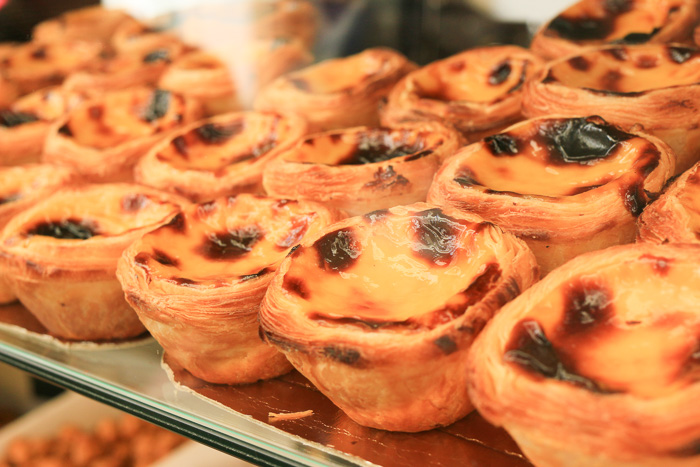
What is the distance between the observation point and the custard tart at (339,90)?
2.93 metres

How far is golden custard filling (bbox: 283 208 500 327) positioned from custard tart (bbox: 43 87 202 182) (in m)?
1.51

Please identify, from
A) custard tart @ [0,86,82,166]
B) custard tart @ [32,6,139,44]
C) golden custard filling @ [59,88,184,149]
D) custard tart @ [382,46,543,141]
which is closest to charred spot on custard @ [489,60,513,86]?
custard tart @ [382,46,543,141]

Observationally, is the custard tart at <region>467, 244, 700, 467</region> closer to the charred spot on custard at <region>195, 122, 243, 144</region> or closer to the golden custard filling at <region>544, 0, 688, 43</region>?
the golden custard filling at <region>544, 0, 688, 43</region>

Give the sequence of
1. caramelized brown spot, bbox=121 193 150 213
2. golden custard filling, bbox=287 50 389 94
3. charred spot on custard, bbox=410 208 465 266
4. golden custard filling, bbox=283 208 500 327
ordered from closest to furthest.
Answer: golden custard filling, bbox=283 208 500 327 < charred spot on custard, bbox=410 208 465 266 < caramelized brown spot, bbox=121 193 150 213 < golden custard filling, bbox=287 50 389 94

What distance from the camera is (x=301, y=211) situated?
217 centimetres

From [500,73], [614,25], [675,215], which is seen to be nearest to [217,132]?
[500,73]

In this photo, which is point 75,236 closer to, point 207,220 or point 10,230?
point 10,230

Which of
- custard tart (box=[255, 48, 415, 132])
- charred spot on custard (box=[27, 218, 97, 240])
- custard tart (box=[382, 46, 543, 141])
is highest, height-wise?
custard tart (box=[382, 46, 543, 141])

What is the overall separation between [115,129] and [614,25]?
7.24 feet

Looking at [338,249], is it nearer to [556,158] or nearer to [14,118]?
[556,158]

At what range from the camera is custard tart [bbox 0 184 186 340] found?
228 cm

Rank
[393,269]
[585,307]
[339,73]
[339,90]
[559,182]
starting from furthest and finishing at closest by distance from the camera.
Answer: [339,73] → [339,90] → [559,182] → [393,269] → [585,307]

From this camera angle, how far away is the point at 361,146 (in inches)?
98.1

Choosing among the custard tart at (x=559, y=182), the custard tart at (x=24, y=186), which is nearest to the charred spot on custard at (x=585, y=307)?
the custard tart at (x=559, y=182)
